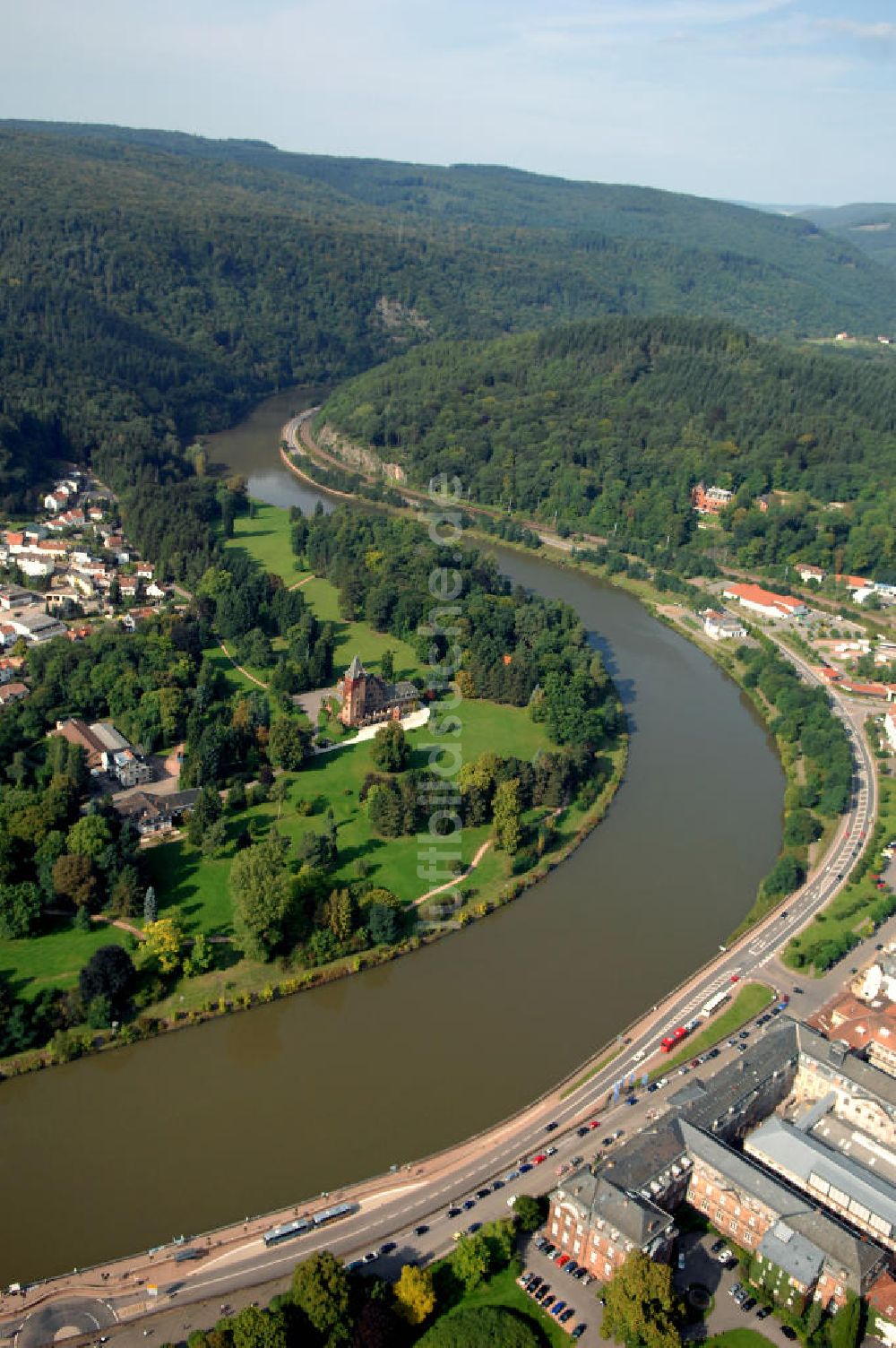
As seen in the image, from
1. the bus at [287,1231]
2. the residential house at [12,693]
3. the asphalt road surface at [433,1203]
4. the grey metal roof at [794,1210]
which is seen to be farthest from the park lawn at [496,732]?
the bus at [287,1231]

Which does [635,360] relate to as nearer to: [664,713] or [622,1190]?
[664,713]

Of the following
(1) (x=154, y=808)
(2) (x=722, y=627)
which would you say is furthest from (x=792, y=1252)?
(2) (x=722, y=627)

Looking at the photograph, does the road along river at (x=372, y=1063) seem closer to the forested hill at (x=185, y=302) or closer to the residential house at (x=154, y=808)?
the residential house at (x=154, y=808)

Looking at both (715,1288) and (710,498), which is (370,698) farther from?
(710,498)

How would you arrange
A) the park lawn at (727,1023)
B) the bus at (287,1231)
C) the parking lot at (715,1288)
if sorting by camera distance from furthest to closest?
the park lawn at (727,1023), the bus at (287,1231), the parking lot at (715,1288)

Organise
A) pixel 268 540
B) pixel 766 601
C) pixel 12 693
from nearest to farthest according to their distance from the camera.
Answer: pixel 12 693 < pixel 766 601 < pixel 268 540

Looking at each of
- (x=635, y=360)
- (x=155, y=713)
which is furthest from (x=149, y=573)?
(x=635, y=360)
